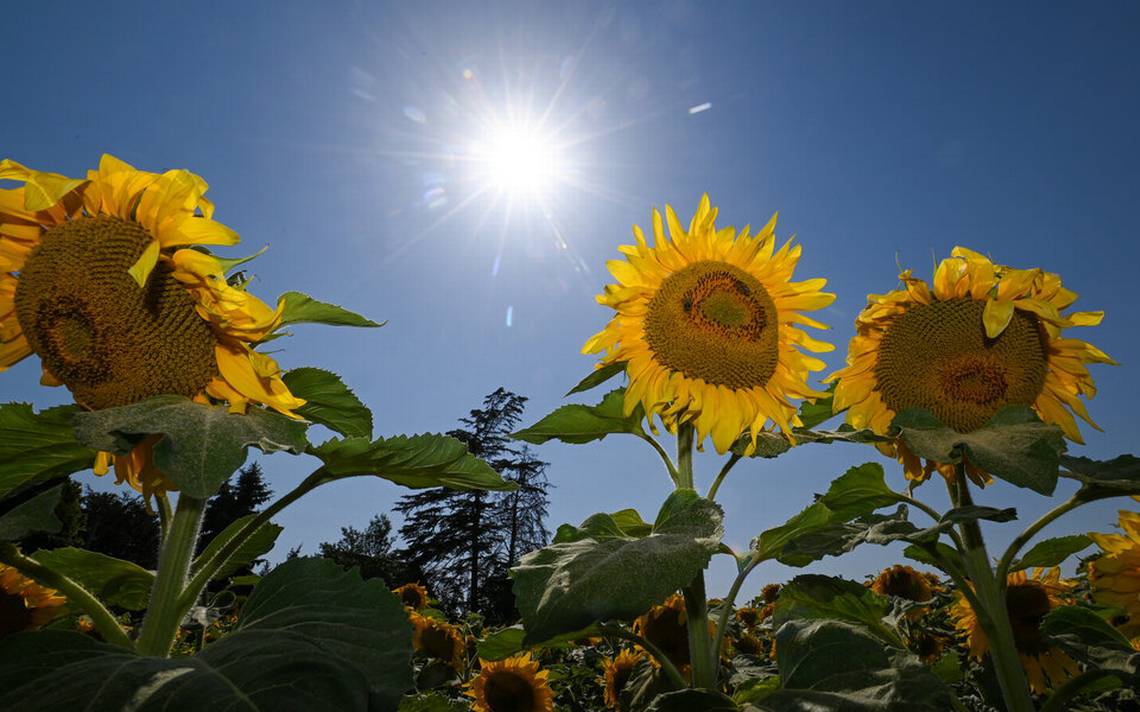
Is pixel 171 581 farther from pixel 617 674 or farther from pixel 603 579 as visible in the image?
pixel 617 674

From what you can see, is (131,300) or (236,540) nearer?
(131,300)

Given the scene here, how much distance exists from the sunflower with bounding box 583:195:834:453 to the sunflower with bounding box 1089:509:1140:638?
1256 millimetres

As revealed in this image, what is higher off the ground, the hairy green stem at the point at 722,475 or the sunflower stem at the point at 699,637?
the hairy green stem at the point at 722,475

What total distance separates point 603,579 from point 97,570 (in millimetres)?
1516

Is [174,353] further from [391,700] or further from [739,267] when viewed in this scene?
[739,267]

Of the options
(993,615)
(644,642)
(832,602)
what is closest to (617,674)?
(832,602)

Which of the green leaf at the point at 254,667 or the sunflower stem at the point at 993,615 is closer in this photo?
the green leaf at the point at 254,667

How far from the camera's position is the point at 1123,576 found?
229 cm

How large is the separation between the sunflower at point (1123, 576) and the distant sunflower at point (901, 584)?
4154mm

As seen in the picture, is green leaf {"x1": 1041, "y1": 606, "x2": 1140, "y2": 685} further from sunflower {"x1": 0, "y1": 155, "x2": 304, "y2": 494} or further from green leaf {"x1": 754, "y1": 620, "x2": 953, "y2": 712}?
sunflower {"x1": 0, "y1": 155, "x2": 304, "y2": 494}

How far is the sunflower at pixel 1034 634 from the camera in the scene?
357 centimetres

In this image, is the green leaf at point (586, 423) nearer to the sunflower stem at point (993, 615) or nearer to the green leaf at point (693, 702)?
the green leaf at point (693, 702)

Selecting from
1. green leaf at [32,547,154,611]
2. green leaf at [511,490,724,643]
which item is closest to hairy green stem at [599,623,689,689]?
green leaf at [511,490,724,643]

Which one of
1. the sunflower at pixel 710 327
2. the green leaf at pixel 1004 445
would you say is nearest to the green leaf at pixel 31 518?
the sunflower at pixel 710 327
